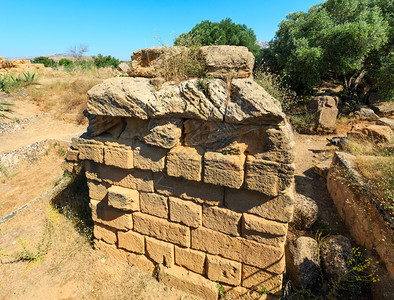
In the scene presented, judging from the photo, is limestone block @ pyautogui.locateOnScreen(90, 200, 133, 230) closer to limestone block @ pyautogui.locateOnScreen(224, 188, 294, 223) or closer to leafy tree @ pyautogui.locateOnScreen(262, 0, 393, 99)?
limestone block @ pyautogui.locateOnScreen(224, 188, 294, 223)

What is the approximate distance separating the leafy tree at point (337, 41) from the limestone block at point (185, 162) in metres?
10.4

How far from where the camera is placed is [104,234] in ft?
11.8

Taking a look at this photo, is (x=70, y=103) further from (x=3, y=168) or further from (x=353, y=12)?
(x=353, y=12)

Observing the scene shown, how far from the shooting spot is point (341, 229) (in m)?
4.52

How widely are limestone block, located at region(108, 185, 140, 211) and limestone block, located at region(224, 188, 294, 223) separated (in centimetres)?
132

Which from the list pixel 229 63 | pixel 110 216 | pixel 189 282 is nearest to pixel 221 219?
pixel 189 282

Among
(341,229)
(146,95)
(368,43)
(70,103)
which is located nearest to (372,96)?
(368,43)

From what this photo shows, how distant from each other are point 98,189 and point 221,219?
2002 mm

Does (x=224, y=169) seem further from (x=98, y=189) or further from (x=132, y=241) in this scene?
(x=98, y=189)

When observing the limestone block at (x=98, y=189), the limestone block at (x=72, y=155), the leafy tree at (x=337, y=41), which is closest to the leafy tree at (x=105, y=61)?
the leafy tree at (x=337, y=41)

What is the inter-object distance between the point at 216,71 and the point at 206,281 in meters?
2.84

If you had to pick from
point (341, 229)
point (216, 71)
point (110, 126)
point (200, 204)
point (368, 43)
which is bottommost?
point (341, 229)

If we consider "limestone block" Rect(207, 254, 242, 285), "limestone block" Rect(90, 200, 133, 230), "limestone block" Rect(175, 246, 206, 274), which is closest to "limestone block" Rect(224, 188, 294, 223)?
"limestone block" Rect(207, 254, 242, 285)

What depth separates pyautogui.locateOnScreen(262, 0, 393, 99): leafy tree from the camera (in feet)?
36.7
